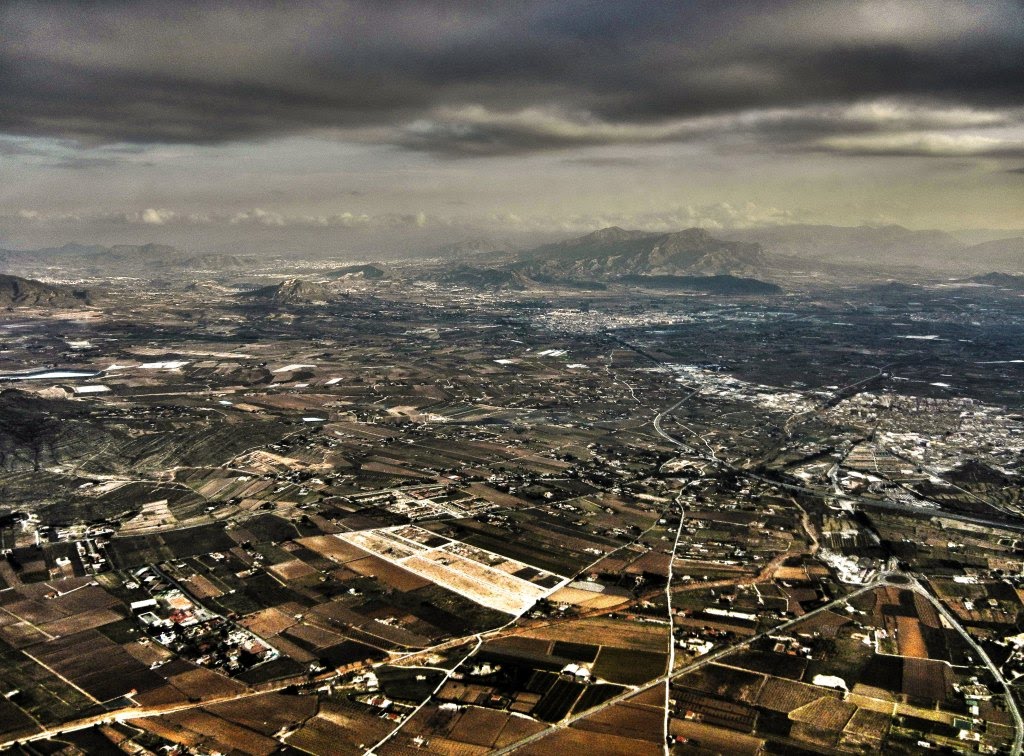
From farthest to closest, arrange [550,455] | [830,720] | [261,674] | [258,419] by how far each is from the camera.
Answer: [258,419] → [550,455] → [261,674] → [830,720]

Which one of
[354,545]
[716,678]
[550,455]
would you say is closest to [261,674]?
[354,545]

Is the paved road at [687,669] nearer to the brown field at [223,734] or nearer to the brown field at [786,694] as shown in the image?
the brown field at [786,694]

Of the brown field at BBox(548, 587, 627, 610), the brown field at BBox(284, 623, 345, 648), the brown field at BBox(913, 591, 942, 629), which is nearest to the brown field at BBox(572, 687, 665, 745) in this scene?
the brown field at BBox(548, 587, 627, 610)

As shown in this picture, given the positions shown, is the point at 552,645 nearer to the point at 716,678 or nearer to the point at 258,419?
the point at 716,678

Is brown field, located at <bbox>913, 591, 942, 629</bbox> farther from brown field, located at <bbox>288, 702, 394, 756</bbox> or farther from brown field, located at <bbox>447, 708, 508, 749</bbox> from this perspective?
brown field, located at <bbox>288, 702, 394, 756</bbox>

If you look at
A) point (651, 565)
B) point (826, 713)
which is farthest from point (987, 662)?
point (651, 565)

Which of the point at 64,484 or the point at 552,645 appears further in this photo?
the point at 64,484

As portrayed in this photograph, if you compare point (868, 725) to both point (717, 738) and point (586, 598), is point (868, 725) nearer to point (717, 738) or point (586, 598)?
point (717, 738)
